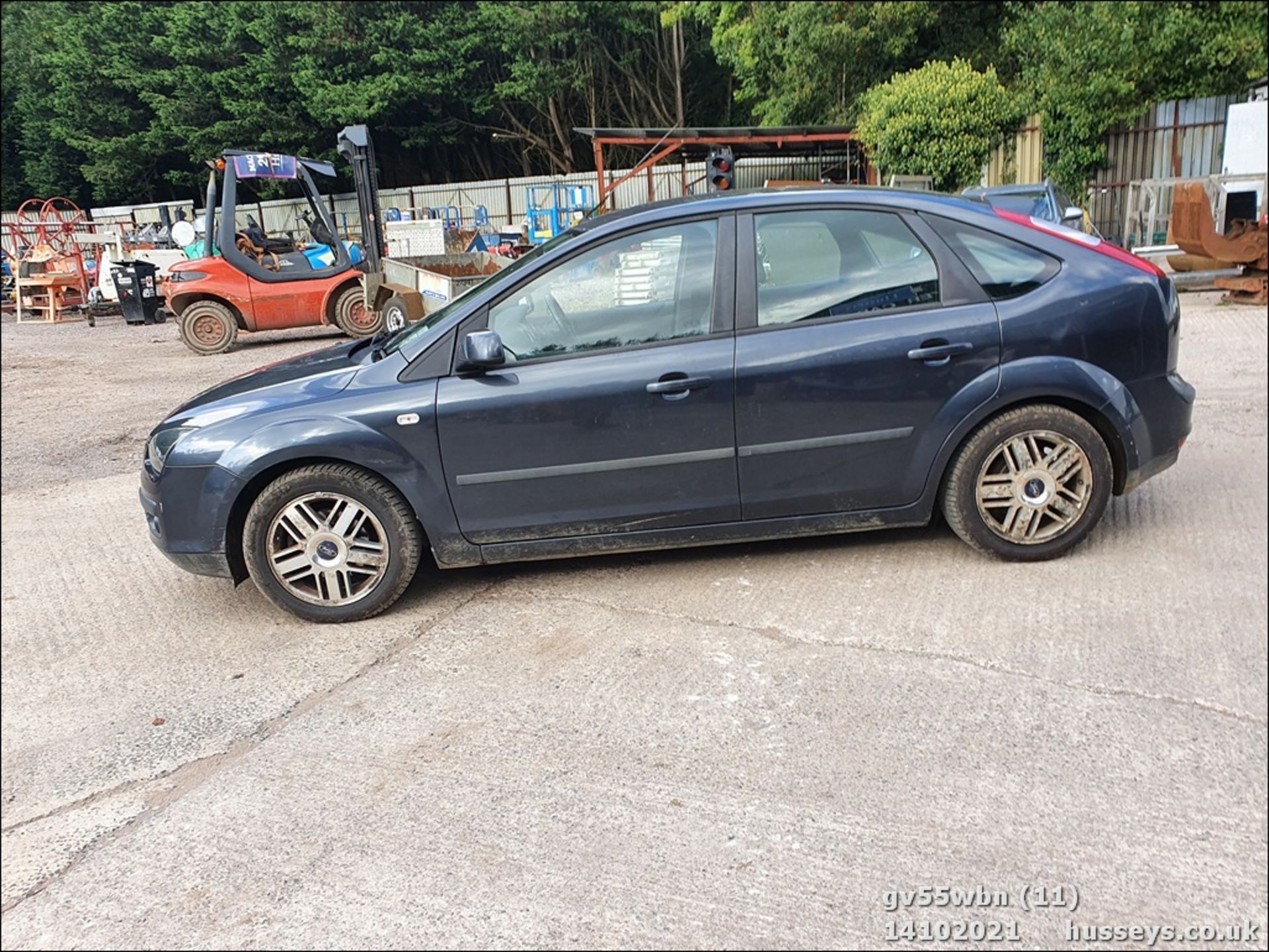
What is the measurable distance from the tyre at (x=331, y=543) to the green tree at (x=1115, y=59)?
4.22m

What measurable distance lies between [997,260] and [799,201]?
88 centimetres

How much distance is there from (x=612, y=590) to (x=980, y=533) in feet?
5.27

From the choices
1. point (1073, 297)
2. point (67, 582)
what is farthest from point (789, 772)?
point (67, 582)

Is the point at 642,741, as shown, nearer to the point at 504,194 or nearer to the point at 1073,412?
the point at 1073,412

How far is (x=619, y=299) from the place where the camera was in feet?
13.6

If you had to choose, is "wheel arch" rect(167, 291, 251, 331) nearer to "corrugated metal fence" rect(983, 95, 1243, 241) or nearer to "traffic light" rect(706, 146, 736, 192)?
"traffic light" rect(706, 146, 736, 192)

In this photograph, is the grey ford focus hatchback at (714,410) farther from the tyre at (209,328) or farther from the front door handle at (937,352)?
the tyre at (209,328)

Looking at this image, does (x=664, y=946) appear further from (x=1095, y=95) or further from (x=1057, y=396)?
(x=1095, y=95)

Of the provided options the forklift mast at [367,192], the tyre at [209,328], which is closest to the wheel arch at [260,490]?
the forklift mast at [367,192]

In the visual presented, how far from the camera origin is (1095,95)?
12.7m

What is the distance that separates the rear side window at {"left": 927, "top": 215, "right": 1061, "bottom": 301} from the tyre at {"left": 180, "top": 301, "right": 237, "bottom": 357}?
37.4 ft

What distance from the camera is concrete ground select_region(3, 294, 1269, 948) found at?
2.43 m

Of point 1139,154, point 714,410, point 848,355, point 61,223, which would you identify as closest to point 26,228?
point 61,223

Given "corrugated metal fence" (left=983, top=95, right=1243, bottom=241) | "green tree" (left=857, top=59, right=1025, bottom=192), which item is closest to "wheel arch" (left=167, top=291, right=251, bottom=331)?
"green tree" (left=857, top=59, right=1025, bottom=192)
